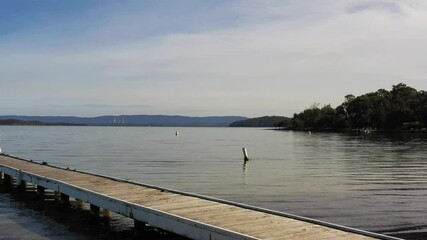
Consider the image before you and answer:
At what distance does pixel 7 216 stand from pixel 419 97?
16075 centimetres

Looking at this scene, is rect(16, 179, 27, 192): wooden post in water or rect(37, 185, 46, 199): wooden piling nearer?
rect(37, 185, 46, 199): wooden piling

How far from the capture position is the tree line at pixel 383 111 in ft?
500

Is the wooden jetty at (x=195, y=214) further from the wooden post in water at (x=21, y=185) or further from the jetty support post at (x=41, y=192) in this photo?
the wooden post in water at (x=21, y=185)

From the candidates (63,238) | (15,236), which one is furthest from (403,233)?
(15,236)

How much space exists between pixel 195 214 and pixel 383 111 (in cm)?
16154

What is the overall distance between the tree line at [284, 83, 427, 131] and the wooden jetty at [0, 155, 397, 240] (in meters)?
143

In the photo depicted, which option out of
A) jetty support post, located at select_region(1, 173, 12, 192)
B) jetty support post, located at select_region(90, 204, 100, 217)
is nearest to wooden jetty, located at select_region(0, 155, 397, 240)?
jetty support post, located at select_region(90, 204, 100, 217)

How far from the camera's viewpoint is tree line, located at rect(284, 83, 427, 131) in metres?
152

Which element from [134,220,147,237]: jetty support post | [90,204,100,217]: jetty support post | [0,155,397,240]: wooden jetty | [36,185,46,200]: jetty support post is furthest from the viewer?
[36,185,46,200]: jetty support post

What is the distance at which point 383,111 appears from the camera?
16312 centimetres

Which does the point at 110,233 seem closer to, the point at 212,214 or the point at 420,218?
the point at 212,214

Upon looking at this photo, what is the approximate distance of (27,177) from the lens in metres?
21.3

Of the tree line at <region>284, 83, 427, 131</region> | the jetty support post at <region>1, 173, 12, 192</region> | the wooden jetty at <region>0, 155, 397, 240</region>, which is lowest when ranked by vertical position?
the jetty support post at <region>1, 173, 12, 192</region>

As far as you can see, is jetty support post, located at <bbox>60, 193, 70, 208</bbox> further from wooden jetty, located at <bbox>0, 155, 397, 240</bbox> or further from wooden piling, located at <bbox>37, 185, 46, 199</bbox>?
wooden piling, located at <bbox>37, 185, 46, 199</bbox>
